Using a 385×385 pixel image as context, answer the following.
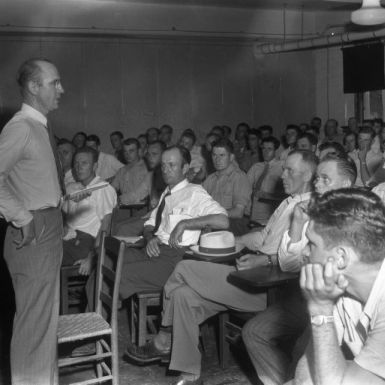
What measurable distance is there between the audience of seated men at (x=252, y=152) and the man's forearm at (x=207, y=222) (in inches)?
190

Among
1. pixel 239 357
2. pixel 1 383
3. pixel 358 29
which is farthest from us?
pixel 358 29

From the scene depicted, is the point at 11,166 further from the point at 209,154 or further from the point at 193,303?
the point at 209,154

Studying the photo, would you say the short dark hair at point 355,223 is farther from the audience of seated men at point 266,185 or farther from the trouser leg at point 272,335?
the audience of seated men at point 266,185

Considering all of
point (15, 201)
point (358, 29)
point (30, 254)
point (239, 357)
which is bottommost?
point (239, 357)

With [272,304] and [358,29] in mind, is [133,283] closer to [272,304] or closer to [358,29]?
[272,304]

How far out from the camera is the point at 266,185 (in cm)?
628

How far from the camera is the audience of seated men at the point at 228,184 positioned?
4.90 meters

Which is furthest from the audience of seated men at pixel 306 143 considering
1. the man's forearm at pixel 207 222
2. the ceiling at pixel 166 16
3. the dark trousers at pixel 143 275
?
the dark trousers at pixel 143 275

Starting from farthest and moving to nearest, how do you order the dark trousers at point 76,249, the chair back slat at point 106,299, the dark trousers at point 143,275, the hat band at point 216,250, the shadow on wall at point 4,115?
1. the shadow on wall at point 4,115
2. the dark trousers at point 76,249
3. the dark trousers at point 143,275
4. the hat band at point 216,250
5. the chair back slat at point 106,299

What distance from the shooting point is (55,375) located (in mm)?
2656

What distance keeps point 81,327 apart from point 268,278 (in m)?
0.82

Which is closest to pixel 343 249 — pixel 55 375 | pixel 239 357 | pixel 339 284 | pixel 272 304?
pixel 339 284

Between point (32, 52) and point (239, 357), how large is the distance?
24.3 feet

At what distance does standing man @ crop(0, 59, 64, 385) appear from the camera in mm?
2561
